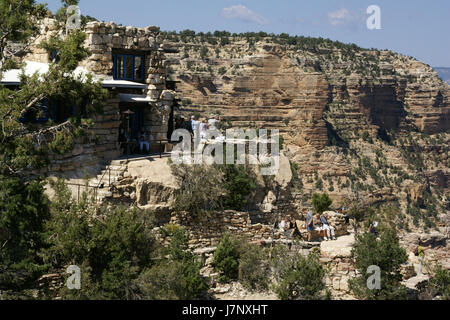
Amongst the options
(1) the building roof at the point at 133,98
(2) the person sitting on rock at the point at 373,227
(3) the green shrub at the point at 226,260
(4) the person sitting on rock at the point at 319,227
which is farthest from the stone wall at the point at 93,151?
(2) the person sitting on rock at the point at 373,227

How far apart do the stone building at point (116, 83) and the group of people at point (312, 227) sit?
5518 millimetres

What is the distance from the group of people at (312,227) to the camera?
1986 centimetres

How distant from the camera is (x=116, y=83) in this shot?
19.4 meters

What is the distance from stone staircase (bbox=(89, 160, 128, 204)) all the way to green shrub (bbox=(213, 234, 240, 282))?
3.53 meters

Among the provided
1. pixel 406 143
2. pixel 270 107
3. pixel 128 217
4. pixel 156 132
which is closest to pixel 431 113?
pixel 406 143

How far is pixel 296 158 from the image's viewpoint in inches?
2876

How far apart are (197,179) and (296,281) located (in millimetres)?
4818

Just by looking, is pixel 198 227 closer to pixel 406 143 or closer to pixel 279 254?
pixel 279 254

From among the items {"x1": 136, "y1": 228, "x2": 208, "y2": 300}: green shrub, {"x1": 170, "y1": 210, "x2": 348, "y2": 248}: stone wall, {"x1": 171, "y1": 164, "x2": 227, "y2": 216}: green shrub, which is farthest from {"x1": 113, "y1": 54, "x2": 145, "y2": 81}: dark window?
{"x1": 136, "y1": 228, "x2": 208, "y2": 300}: green shrub

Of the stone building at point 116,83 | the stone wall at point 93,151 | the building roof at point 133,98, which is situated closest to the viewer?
the stone wall at point 93,151

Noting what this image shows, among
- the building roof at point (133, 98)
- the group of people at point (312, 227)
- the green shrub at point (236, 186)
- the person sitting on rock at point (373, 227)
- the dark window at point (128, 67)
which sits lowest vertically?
the person sitting on rock at point (373, 227)

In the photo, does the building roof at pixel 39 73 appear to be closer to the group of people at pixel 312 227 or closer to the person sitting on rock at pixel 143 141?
the person sitting on rock at pixel 143 141

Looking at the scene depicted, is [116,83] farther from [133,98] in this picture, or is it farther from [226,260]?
[226,260]

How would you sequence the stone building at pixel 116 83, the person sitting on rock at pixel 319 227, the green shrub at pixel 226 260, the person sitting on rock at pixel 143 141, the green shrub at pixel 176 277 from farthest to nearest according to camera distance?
the person sitting on rock at pixel 143 141 → the person sitting on rock at pixel 319 227 → the stone building at pixel 116 83 → the green shrub at pixel 226 260 → the green shrub at pixel 176 277
